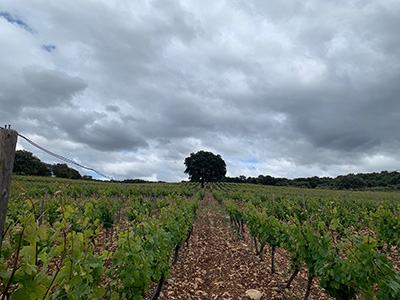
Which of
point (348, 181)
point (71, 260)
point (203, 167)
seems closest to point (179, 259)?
point (71, 260)

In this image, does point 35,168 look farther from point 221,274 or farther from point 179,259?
point 221,274

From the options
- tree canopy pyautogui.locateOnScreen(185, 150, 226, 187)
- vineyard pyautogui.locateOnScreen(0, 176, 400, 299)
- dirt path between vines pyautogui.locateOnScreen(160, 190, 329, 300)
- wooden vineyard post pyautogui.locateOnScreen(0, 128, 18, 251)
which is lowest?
dirt path between vines pyautogui.locateOnScreen(160, 190, 329, 300)

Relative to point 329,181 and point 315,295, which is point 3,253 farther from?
point 329,181

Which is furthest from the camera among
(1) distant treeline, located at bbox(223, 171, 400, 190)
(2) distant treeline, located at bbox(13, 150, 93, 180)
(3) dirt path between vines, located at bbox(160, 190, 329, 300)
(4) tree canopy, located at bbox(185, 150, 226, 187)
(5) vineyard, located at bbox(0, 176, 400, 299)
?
(1) distant treeline, located at bbox(223, 171, 400, 190)

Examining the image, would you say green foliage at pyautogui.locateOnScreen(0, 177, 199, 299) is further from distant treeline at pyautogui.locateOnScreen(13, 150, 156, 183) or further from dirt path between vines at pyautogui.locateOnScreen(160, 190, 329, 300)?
distant treeline at pyautogui.locateOnScreen(13, 150, 156, 183)

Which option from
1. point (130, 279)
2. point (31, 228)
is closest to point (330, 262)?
point (130, 279)

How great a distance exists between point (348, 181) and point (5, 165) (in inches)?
3731

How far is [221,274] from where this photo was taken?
6.89 metres

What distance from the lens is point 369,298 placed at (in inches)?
131

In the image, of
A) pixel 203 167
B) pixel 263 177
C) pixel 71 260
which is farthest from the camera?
pixel 263 177

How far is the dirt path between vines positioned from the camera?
5.71 metres

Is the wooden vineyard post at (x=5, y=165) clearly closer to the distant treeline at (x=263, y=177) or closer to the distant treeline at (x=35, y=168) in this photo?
the distant treeline at (x=263, y=177)

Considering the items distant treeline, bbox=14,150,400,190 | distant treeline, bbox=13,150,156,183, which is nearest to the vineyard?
distant treeline, bbox=14,150,400,190

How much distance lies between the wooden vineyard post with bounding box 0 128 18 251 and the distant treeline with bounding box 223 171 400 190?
76.5 m
